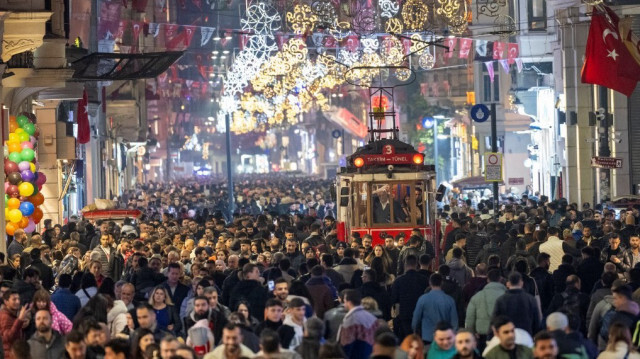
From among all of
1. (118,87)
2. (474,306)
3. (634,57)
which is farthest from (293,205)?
(474,306)

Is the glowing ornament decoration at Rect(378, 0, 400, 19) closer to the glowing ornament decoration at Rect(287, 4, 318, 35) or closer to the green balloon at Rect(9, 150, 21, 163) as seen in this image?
the glowing ornament decoration at Rect(287, 4, 318, 35)

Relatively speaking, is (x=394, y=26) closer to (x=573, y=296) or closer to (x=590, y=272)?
Result: (x=590, y=272)

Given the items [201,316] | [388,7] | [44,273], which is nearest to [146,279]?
[44,273]

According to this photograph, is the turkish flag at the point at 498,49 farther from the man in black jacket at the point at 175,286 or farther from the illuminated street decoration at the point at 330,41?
the man in black jacket at the point at 175,286

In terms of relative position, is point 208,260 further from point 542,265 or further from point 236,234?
point 236,234

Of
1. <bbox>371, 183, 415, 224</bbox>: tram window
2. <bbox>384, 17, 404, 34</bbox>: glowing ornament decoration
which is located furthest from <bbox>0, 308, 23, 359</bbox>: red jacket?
<bbox>384, 17, 404, 34</bbox>: glowing ornament decoration

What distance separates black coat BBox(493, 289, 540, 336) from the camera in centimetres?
1548

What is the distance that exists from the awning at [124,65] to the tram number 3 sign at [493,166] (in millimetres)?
8138

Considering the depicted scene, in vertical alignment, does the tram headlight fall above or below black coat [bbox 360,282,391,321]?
above

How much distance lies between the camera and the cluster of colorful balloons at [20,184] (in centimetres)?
2784

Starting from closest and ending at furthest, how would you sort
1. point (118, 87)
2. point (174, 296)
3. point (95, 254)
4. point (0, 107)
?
point (174, 296), point (95, 254), point (0, 107), point (118, 87)

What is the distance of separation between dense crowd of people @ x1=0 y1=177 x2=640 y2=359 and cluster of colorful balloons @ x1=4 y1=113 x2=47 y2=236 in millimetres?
1515

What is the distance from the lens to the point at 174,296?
58.1 feet

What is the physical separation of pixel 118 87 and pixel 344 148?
241ft
